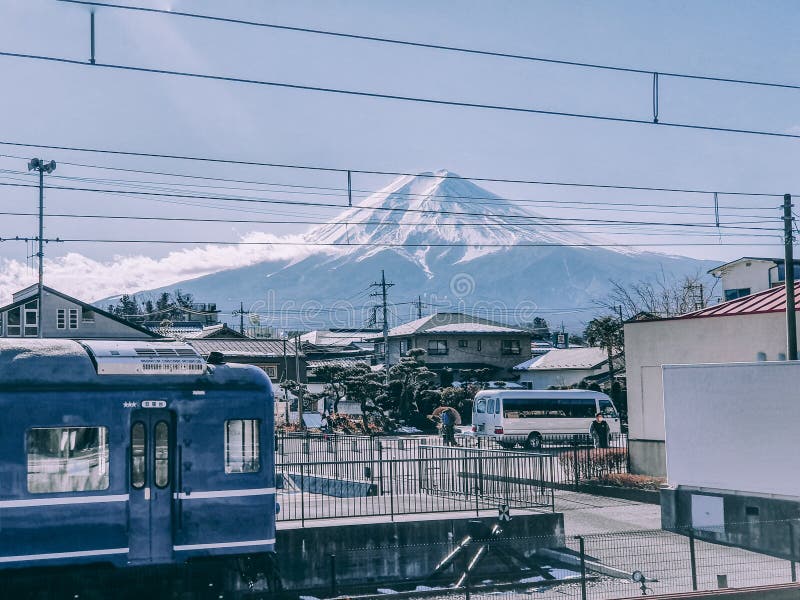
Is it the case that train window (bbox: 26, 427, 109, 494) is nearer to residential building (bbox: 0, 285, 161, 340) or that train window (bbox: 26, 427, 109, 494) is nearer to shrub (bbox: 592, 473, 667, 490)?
shrub (bbox: 592, 473, 667, 490)

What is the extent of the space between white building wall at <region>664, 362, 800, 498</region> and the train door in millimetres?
10677

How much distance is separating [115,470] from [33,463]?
3.67ft

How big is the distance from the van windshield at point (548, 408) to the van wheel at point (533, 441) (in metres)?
0.94

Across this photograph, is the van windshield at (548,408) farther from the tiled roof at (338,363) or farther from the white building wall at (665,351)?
the tiled roof at (338,363)

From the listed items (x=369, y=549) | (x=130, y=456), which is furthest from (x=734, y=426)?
(x=130, y=456)

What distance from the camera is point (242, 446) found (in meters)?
14.6

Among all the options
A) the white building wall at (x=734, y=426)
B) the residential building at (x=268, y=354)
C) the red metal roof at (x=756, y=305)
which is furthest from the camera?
the residential building at (x=268, y=354)

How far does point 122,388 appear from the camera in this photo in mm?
13883

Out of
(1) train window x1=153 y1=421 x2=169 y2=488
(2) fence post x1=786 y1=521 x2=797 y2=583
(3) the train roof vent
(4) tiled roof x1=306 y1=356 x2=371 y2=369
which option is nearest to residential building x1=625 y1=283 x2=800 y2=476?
(2) fence post x1=786 y1=521 x2=797 y2=583

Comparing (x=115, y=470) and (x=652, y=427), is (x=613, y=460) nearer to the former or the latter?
(x=652, y=427)

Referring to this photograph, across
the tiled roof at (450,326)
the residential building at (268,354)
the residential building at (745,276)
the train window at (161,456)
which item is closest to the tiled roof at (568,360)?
the tiled roof at (450,326)

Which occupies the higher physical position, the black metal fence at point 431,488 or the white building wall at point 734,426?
the white building wall at point 734,426

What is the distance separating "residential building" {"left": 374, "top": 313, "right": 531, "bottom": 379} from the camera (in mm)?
84688

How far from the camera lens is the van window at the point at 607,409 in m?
47.5
